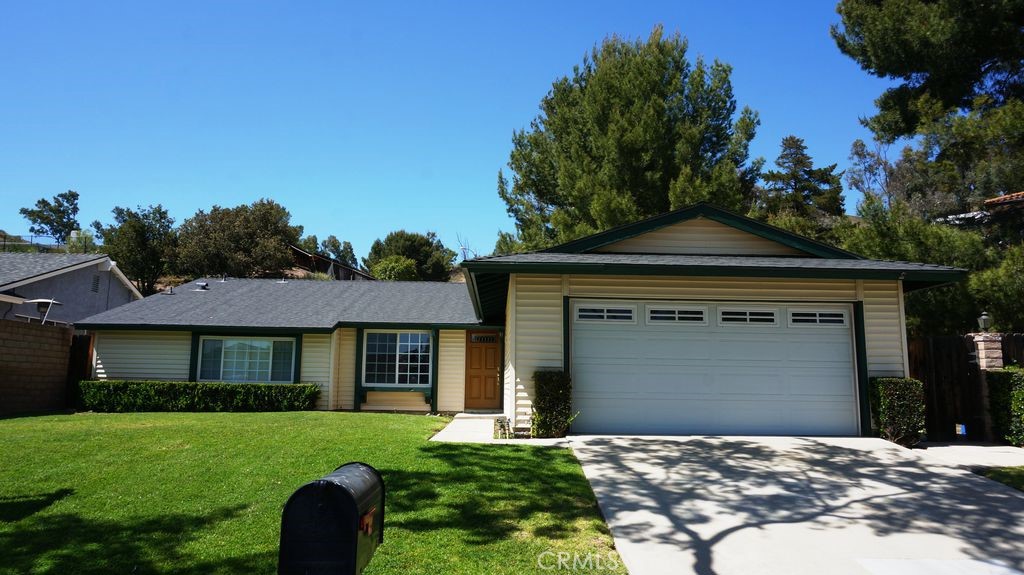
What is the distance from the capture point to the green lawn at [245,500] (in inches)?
176

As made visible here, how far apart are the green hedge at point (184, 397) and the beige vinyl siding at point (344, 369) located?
4.09 ft

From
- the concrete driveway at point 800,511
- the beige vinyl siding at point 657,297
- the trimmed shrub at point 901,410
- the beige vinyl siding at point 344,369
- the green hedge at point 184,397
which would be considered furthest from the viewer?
the beige vinyl siding at point 344,369

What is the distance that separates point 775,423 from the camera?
9.80 meters

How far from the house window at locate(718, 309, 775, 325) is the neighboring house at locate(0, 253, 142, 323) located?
62.0ft

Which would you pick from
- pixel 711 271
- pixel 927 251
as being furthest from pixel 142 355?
pixel 927 251

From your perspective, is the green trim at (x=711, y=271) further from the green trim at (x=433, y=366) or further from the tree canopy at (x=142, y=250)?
the tree canopy at (x=142, y=250)

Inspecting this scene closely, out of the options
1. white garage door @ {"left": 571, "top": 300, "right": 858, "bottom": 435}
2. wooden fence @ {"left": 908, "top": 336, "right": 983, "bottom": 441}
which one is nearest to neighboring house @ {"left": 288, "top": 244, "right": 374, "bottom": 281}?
white garage door @ {"left": 571, "top": 300, "right": 858, "bottom": 435}

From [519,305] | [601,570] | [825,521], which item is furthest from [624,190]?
[601,570]

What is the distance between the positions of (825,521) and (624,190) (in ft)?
53.6

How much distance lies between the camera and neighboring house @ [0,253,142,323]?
1869 centimetres

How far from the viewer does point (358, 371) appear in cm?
1583

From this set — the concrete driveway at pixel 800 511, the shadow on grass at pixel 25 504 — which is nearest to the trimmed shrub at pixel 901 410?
the concrete driveway at pixel 800 511

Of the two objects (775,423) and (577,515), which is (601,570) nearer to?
(577,515)

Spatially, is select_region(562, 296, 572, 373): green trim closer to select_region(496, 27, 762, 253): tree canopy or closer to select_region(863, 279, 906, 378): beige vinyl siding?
select_region(863, 279, 906, 378): beige vinyl siding
